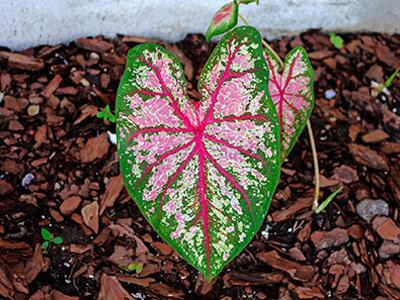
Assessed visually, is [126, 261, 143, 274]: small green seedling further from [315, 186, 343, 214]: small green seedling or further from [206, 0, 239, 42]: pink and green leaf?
[206, 0, 239, 42]: pink and green leaf

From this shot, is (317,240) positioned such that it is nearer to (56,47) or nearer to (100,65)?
(100,65)

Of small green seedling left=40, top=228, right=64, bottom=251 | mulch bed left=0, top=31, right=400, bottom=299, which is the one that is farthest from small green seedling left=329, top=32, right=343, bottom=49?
small green seedling left=40, top=228, right=64, bottom=251

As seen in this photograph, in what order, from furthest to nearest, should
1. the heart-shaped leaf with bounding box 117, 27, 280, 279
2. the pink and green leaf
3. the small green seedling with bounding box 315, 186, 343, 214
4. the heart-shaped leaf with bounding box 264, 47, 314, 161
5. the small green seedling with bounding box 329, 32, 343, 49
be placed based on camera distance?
1. the small green seedling with bounding box 329, 32, 343, 49
2. the small green seedling with bounding box 315, 186, 343, 214
3. the heart-shaped leaf with bounding box 264, 47, 314, 161
4. the pink and green leaf
5. the heart-shaped leaf with bounding box 117, 27, 280, 279

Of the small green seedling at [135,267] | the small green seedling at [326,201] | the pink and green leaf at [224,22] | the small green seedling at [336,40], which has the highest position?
the pink and green leaf at [224,22]

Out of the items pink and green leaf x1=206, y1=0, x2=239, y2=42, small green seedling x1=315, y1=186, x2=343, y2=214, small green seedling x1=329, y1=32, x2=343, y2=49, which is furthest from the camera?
small green seedling x1=329, y1=32, x2=343, y2=49

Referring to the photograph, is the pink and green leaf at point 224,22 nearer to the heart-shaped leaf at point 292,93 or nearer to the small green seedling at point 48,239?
the heart-shaped leaf at point 292,93

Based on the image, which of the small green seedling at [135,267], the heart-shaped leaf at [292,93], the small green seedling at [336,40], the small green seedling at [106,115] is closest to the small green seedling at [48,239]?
the small green seedling at [135,267]
